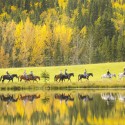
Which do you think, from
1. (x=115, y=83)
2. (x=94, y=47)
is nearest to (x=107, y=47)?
(x=94, y=47)

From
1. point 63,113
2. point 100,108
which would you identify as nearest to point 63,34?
point 100,108

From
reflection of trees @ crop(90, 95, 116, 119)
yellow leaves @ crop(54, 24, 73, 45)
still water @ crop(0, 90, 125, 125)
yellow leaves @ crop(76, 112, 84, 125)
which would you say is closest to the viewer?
yellow leaves @ crop(76, 112, 84, 125)

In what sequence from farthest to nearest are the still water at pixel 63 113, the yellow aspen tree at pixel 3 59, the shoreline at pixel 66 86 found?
the yellow aspen tree at pixel 3 59
the shoreline at pixel 66 86
the still water at pixel 63 113

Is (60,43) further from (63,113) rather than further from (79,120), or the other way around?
(79,120)

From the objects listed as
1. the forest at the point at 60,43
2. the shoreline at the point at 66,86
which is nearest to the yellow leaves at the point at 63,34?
the forest at the point at 60,43

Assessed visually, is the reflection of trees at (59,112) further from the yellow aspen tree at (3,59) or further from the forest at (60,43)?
the yellow aspen tree at (3,59)

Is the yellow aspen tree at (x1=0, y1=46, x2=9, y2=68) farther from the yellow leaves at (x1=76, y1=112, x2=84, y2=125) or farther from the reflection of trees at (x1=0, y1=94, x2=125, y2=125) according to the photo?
the yellow leaves at (x1=76, y1=112, x2=84, y2=125)

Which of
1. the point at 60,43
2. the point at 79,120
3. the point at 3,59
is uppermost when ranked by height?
the point at 60,43

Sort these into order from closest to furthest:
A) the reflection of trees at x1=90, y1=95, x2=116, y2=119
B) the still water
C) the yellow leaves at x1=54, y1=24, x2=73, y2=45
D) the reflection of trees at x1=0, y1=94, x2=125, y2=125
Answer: the still water
the reflection of trees at x1=0, y1=94, x2=125, y2=125
the reflection of trees at x1=90, y1=95, x2=116, y2=119
the yellow leaves at x1=54, y1=24, x2=73, y2=45

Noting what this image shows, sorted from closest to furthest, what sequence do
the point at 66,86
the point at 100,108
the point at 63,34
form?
1. the point at 100,108
2. the point at 66,86
3. the point at 63,34

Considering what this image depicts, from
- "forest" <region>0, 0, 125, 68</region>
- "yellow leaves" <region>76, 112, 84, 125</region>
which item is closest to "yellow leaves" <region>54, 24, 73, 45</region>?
"forest" <region>0, 0, 125, 68</region>

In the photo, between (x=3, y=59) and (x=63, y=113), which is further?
(x=3, y=59)

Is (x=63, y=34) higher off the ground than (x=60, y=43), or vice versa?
(x=63, y=34)

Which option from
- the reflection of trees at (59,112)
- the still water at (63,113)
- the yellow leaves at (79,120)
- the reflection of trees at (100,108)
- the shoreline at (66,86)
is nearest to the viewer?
the yellow leaves at (79,120)
